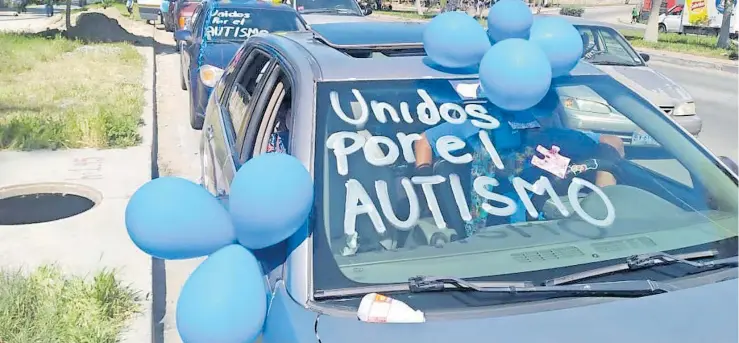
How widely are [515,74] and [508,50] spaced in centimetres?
11

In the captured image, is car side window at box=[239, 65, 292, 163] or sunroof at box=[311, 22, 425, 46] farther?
sunroof at box=[311, 22, 425, 46]

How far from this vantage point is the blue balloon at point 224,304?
198cm

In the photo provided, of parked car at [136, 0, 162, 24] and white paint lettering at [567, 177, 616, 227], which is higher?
white paint lettering at [567, 177, 616, 227]

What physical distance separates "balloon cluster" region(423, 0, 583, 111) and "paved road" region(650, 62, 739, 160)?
230 inches

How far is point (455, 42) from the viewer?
273 centimetres

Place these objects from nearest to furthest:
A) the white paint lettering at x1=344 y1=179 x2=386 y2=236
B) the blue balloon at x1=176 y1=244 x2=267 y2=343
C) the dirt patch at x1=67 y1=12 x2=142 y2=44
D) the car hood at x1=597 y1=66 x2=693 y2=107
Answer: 1. the blue balloon at x1=176 y1=244 x2=267 y2=343
2. the white paint lettering at x1=344 y1=179 x2=386 y2=236
3. the car hood at x1=597 y1=66 x2=693 y2=107
4. the dirt patch at x1=67 y1=12 x2=142 y2=44

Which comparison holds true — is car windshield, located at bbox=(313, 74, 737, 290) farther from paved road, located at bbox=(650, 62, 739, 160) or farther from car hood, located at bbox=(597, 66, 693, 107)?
paved road, located at bbox=(650, 62, 739, 160)

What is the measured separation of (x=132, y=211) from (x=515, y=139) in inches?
53.8

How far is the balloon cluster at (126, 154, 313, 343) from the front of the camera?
1.99 metres

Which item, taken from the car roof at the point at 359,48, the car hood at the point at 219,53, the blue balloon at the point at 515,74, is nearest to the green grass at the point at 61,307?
the car roof at the point at 359,48

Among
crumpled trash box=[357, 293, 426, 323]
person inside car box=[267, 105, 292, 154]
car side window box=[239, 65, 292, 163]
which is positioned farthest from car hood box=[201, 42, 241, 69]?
crumpled trash box=[357, 293, 426, 323]

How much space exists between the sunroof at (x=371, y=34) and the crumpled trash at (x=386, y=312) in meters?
1.42

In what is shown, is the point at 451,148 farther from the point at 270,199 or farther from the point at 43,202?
the point at 43,202

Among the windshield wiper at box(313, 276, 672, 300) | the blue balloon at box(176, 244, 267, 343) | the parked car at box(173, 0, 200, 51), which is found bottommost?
the parked car at box(173, 0, 200, 51)
